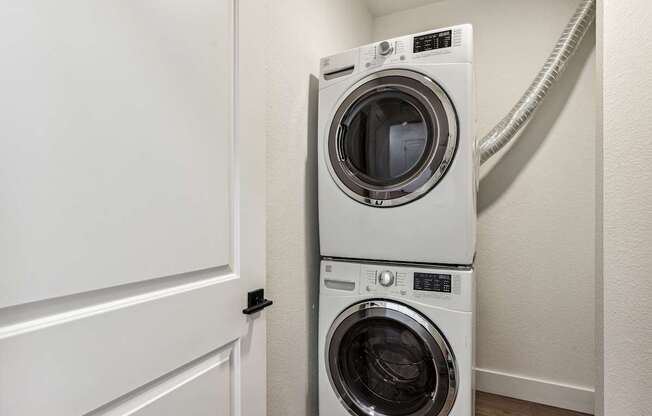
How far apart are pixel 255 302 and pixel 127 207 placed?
53 cm

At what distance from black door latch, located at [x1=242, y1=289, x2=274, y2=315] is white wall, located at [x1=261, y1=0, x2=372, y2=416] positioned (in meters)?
0.15

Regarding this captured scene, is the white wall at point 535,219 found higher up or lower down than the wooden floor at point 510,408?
higher up

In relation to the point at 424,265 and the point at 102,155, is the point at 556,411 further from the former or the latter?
the point at 102,155

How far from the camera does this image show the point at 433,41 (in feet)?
4.23

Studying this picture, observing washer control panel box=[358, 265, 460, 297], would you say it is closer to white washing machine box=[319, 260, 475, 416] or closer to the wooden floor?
white washing machine box=[319, 260, 475, 416]

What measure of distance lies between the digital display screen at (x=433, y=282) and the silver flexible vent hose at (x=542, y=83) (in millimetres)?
1063

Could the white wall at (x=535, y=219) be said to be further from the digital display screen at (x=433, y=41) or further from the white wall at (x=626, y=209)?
the digital display screen at (x=433, y=41)

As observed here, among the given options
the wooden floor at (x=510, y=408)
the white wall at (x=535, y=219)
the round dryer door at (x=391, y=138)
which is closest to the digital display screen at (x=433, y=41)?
the round dryer door at (x=391, y=138)

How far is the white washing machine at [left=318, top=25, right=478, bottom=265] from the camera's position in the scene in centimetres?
125

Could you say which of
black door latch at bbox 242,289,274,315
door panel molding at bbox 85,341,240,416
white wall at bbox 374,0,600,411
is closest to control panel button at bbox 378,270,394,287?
black door latch at bbox 242,289,274,315

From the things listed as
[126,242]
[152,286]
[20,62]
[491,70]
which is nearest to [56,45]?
[20,62]

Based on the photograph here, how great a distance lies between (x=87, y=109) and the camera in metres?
0.64

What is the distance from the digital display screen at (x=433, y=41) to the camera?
1259 millimetres

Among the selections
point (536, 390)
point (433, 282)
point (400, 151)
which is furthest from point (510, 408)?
point (400, 151)
